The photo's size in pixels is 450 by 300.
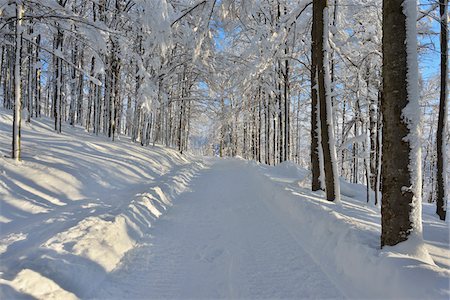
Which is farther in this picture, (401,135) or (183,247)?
(183,247)

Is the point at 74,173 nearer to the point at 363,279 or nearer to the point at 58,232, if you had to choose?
the point at 58,232

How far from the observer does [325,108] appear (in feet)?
26.8

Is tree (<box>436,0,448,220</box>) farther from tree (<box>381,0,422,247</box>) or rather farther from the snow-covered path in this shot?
tree (<box>381,0,422,247</box>)

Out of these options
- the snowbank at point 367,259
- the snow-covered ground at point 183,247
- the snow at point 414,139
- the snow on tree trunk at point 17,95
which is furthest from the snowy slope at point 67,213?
the snow at point 414,139

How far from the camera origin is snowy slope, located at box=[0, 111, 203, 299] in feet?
12.2

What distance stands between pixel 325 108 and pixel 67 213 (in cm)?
680

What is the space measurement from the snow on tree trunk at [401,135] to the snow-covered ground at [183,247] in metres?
0.28

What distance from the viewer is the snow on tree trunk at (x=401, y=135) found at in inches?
148

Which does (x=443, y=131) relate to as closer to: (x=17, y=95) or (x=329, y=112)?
(x=329, y=112)

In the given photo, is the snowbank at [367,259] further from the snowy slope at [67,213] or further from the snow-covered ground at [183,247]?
the snowy slope at [67,213]

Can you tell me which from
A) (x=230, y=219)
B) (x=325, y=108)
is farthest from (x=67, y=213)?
(x=325, y=108)

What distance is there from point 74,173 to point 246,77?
6.63 meters

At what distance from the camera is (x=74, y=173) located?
A: 9156 millimetres

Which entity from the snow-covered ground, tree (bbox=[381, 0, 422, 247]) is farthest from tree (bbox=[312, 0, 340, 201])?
tree (bbox=[381, 0, 422, 247])
